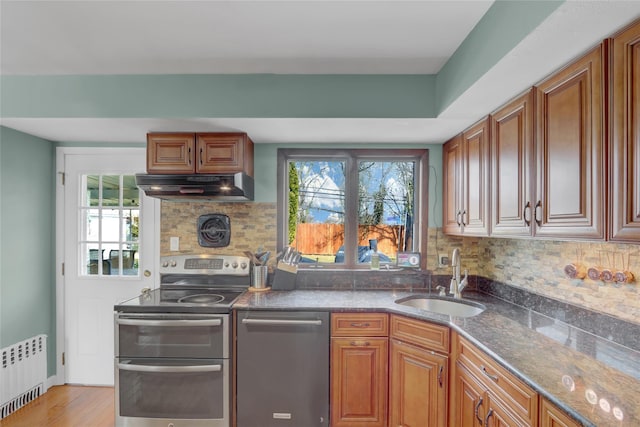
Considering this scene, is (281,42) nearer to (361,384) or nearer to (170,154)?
(170,154)

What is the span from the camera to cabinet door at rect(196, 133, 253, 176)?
2.38 m

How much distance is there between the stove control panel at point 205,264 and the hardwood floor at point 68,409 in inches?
43.0

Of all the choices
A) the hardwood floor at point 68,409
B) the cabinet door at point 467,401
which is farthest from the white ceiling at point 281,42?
the hardwood floor at point 68,409

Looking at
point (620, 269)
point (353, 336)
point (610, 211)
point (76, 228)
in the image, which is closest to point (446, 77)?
point (610, 211)

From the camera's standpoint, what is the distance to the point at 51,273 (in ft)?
9.37

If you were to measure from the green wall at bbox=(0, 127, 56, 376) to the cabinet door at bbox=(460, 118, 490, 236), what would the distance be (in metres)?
3.31

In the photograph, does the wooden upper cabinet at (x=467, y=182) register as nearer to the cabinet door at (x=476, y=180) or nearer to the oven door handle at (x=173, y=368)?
the cabinet door at (x=476, y=180)

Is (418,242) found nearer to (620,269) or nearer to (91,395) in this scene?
(620,269)

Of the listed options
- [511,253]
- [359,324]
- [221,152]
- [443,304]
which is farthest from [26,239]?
[511,253]

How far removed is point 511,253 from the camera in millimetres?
2301

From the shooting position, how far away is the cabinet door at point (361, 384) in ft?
7.04

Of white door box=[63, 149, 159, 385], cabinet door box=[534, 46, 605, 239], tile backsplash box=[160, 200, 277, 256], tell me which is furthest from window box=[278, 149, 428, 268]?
cabinet door box=[534, 46, 605, 239]

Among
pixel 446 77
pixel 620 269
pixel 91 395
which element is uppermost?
pixel 446 77

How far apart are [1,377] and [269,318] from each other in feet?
6.65
